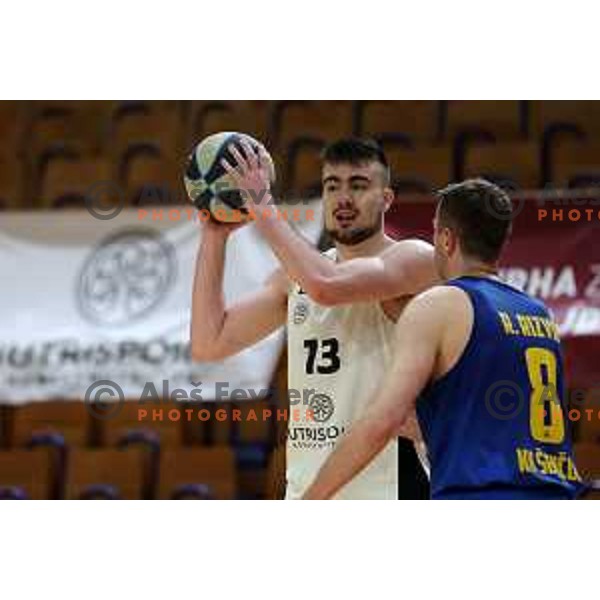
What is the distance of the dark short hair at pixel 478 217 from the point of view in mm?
3703

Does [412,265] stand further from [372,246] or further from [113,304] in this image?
[113,304]

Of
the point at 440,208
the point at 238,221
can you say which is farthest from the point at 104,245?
the point at 440,208

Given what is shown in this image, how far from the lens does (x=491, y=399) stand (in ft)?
11.7

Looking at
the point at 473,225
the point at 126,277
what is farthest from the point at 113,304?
the point at 473,225

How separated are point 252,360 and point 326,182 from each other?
144 inches

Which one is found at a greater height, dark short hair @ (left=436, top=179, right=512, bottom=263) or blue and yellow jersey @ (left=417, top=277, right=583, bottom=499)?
dark short hair @ (left=436, top=179, right=512, bottom=263)

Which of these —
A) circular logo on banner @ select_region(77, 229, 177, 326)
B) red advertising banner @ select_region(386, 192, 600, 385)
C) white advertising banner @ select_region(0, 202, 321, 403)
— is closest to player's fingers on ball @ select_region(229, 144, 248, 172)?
red advertising banner @ select_region(386, 192, 600, 385)

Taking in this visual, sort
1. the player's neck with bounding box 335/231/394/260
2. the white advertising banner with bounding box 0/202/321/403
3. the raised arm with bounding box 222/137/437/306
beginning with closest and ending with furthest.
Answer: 1. the raised arm with bounding box 222/137/437/306
2. the player's neck with bounding box 335/231/394/260
3. the white advertising banner with bounding box 0/202/321/403

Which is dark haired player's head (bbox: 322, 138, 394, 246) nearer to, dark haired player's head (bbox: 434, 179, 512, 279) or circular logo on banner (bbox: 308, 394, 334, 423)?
circular logo on banner (bbox: 308, 394, 334, 423)

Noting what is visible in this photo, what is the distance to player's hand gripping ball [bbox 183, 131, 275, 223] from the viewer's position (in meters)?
4.37

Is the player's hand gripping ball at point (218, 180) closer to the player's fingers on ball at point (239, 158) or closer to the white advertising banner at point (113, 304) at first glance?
the player's fingers on ball at point (239, 158)

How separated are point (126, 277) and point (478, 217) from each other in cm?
499

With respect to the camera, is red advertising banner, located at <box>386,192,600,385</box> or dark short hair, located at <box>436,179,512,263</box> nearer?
dark short hair, located at <box>436,179,512,263</box>

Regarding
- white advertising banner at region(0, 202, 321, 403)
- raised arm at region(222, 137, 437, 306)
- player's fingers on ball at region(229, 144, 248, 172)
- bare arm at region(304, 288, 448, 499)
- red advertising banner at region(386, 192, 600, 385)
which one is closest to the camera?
bare arm at region(304, 288, 448, 499)
